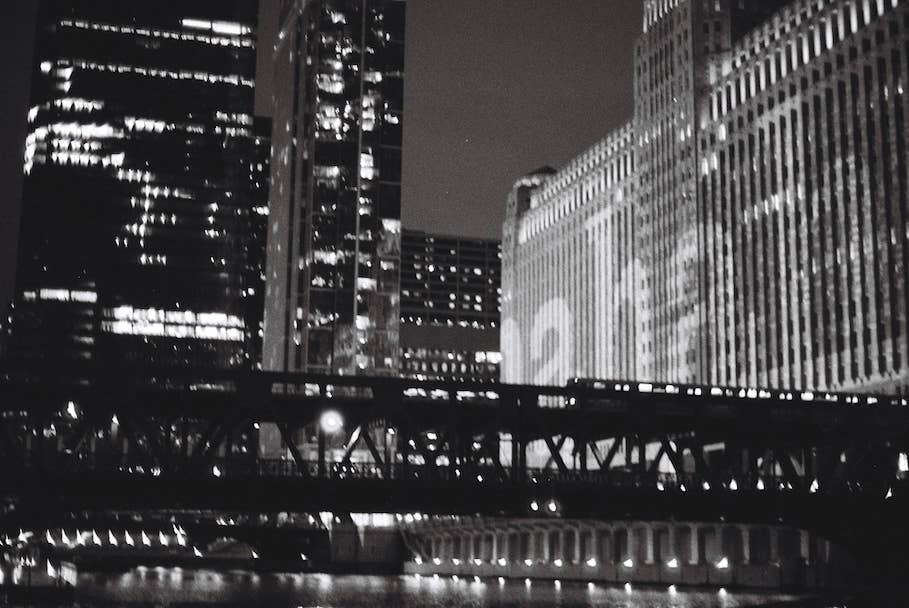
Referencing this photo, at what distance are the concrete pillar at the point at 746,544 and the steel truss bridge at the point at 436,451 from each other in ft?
81.3

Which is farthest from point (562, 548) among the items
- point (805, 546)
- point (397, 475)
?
point (397, 475)

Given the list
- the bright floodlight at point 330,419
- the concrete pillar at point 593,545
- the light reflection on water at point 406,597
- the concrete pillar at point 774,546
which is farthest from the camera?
the concrete pillar at point 593,545

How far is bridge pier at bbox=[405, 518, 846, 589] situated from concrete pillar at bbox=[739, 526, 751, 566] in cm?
9

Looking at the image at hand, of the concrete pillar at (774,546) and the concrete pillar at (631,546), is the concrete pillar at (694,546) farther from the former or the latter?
the concrete pillar at (774,546)

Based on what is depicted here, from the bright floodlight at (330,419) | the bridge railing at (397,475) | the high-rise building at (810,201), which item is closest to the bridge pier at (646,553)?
the bridge railing at (397,475)

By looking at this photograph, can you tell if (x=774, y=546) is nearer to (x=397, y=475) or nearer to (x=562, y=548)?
(x=562, y=548)

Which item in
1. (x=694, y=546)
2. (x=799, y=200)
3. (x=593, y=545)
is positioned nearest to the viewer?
(x=694, y=546)

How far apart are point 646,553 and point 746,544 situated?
48.8 ft

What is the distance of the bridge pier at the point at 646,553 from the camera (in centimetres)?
10888

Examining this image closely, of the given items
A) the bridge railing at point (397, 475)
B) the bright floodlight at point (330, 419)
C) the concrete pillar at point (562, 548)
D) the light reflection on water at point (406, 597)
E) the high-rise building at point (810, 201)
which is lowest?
the light reflection on water at point (406, 597)

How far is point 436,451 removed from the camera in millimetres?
77438

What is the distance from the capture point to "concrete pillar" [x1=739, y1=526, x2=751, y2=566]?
11439 centimetres

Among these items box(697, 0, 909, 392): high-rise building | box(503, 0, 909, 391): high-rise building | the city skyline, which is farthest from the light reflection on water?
box(503, 0, 909, 391): high-rise building

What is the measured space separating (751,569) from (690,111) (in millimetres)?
102481
